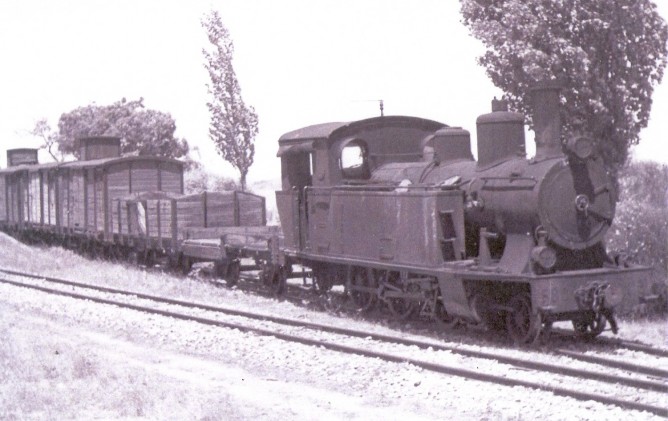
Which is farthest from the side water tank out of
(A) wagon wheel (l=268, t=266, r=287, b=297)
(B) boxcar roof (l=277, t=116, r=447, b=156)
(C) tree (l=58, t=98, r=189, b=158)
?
(C) tree (l=58, t=98, r=189, b=158)

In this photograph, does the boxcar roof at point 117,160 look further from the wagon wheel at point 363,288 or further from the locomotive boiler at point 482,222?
the wagon wheel at point 363,288

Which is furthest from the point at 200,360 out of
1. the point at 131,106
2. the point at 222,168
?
the point at 222,168

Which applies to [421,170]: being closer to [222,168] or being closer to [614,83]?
[614,83]

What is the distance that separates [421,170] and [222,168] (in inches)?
3854

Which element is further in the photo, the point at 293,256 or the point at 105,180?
the point at 105,180

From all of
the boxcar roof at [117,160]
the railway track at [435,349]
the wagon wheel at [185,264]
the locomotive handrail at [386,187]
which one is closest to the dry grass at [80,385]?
the railway track at [435,349]

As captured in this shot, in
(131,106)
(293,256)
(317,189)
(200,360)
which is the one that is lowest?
(200,360)

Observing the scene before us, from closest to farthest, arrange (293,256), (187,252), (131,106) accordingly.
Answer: (293,256), (187,252), (131,106)

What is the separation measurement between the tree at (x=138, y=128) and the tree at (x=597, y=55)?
3559 centimetres

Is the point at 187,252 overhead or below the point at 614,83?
below

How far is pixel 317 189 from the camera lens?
13.4m

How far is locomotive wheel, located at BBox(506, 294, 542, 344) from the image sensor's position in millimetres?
10109

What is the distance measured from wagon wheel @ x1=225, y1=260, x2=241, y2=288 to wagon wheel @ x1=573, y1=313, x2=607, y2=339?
8.11m

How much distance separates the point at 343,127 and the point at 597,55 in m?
9.19
